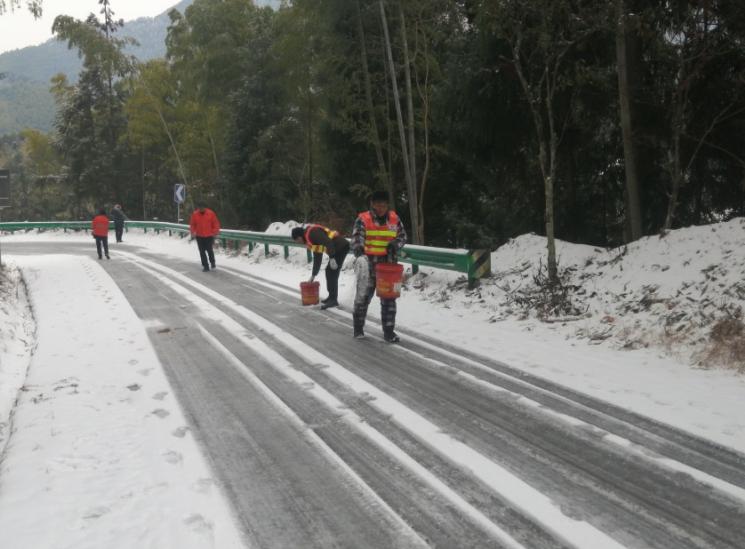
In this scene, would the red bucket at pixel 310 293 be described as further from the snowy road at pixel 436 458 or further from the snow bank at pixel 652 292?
the snowy road at pixel 436 458

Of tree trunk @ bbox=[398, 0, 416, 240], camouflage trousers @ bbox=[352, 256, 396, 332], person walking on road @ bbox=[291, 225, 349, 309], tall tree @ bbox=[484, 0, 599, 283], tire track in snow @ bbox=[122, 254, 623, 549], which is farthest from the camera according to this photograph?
tree trunk @ bbox=[398, 0, 416, 240]

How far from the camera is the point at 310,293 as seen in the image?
10.0m

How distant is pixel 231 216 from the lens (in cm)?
3728

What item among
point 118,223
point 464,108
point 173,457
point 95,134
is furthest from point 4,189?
point 95,134

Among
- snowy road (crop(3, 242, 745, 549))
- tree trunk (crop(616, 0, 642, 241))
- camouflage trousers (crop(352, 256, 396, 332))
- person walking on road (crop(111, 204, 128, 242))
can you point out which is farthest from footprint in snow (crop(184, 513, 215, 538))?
person walking on road (crop(111, 204, 128, 242))

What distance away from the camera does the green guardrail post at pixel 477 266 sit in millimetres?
10438

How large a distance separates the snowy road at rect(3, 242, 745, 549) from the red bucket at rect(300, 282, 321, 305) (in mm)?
3035

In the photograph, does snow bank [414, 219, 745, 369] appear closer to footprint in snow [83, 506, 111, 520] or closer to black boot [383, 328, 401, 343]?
black boot [383, 328, 401, 343]

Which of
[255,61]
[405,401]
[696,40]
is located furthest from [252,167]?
A: [405,401]

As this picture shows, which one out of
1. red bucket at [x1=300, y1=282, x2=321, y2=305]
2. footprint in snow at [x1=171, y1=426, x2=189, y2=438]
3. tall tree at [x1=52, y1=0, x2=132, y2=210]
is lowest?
footprint in snow at [x1=171, y1=426, x2=189, y2=438]

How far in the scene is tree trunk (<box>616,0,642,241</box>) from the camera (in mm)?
8867

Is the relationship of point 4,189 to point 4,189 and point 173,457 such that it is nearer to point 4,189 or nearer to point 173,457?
point 4,189

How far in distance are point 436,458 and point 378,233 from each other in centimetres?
423

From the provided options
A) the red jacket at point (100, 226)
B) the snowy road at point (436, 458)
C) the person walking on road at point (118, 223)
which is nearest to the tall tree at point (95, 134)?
the person walking on road at point (118, 223)
